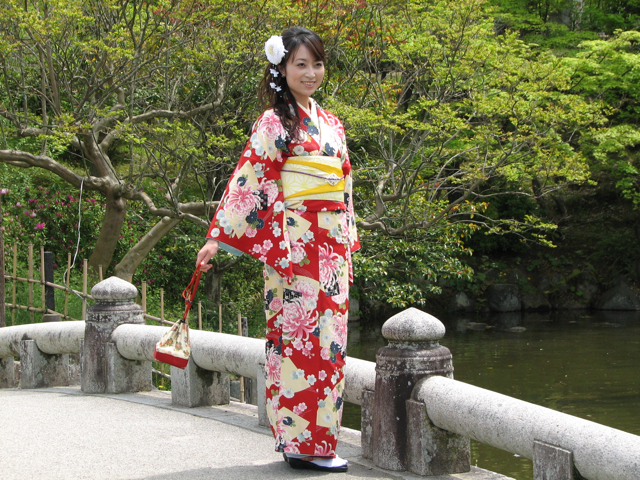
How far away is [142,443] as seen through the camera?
350cm

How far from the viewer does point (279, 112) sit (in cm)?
310

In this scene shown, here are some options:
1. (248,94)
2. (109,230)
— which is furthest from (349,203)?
(109,230)

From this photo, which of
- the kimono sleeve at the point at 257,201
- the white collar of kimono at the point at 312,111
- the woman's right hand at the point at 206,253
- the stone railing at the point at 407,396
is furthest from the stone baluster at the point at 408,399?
the white collar of kimono at the point at 312,111

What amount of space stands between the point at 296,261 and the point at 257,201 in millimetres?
296

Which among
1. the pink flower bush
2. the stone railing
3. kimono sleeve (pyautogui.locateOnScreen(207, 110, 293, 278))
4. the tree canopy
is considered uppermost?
the tree canopy

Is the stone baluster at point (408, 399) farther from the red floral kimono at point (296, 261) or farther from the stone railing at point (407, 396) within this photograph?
the red floral kimono at point (296, 261)

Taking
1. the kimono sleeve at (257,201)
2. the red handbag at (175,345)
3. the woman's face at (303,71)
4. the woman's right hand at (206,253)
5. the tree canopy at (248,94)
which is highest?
the tree canopy at (248,94)

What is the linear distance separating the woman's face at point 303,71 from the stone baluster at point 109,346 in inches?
84.7

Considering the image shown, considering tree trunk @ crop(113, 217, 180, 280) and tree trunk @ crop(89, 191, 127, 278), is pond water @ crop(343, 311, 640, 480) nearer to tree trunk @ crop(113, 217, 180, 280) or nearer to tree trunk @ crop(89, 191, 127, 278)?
tree trunk @ crop(113, 217, 180, 280)

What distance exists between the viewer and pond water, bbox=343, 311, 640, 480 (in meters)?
8.72

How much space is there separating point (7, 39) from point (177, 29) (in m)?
1.76

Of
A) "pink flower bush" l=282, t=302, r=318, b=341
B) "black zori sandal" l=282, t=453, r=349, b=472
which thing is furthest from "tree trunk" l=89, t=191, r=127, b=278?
"black zori sandal" l=282, t=453, r=349, b=472

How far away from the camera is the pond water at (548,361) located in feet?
28.6

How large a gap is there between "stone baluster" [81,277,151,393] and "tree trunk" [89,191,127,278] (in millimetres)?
4171
